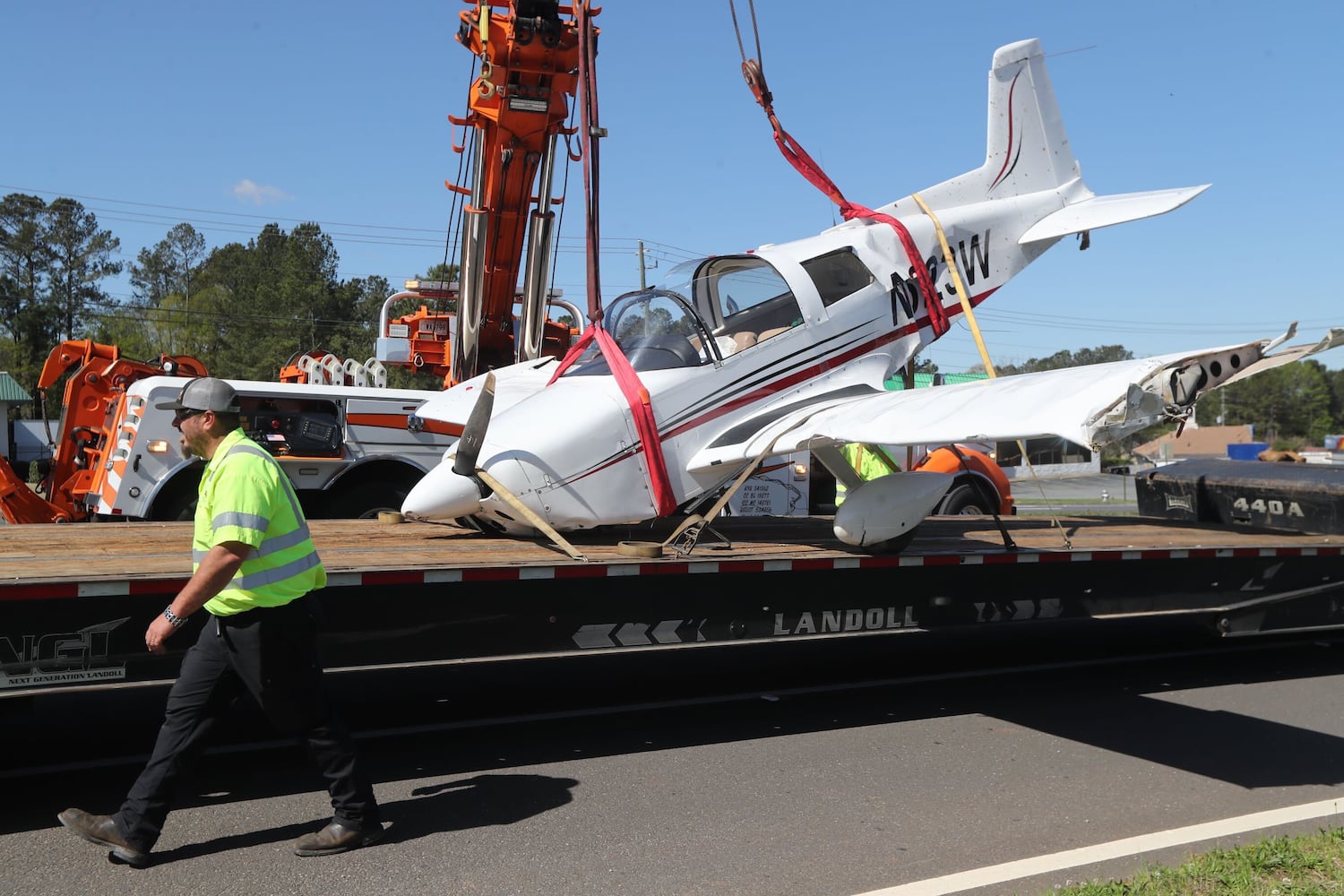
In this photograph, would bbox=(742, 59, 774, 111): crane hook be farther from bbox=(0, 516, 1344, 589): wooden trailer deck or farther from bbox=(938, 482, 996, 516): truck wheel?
bbox=(938, 482, 996, 516): truck wheel

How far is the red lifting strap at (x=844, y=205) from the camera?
346 inches

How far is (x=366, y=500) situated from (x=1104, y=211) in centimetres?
769

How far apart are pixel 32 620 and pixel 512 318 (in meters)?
8.85

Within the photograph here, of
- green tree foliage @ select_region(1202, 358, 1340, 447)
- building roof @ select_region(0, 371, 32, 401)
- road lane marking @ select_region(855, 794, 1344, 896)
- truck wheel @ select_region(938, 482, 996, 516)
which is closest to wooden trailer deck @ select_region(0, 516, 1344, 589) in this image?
road lane marking @ select_region(855, 794, 1344, 896)

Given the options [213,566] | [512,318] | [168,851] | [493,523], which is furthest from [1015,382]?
[512,318]

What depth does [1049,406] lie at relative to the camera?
5.64m

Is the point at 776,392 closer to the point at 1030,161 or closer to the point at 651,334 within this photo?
the point at 651,334

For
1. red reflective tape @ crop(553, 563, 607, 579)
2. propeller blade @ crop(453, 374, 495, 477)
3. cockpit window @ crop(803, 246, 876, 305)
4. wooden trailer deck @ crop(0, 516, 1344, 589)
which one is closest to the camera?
wooden trailer deck @ crop(0, 516, 1344, 589)

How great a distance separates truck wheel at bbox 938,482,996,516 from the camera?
1309 cm

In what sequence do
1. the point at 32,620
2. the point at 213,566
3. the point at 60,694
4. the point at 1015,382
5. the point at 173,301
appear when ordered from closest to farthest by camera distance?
the point at 213,566 → the point at 32,620 → the point at 1015,382 → the point at 60,694 → the point at 173,301

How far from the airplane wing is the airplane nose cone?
153 cm

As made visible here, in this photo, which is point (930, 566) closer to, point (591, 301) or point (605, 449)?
point (605, 449)

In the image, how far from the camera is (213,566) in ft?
→ 13.1

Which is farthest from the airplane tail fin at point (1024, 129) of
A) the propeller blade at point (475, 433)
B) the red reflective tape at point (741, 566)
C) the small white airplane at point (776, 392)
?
the propeller blade at point (475, 433)
